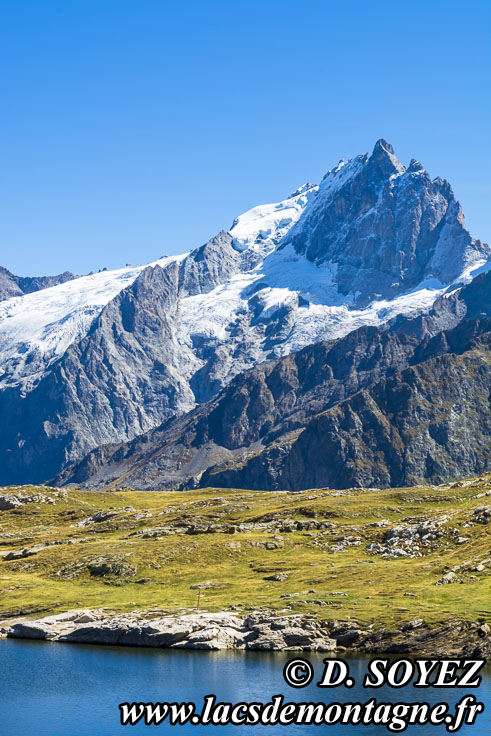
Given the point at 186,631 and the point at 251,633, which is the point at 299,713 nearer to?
the point at 251,633

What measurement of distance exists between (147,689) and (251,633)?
89.1 feet

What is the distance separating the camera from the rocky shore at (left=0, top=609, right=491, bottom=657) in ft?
409

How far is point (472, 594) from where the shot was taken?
13762 centimetres

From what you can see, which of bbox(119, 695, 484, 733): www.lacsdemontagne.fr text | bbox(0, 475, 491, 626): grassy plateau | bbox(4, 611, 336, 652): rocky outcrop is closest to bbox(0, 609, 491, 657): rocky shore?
bbox(4, 611, 336, 652): rocky outcrop

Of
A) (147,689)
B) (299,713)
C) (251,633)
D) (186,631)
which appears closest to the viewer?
(299,713)

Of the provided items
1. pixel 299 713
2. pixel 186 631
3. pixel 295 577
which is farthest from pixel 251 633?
pixel 299 713

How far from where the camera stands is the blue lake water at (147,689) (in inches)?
4065

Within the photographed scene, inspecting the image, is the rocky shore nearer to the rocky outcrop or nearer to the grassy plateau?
the rocky outcrop

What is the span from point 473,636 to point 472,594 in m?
14.7

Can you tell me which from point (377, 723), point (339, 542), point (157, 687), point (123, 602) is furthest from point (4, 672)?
point (339, 542)

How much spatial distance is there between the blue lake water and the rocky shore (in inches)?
109

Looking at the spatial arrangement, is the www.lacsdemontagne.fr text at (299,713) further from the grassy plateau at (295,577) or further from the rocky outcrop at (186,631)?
the rocky outcrop at (186,631)

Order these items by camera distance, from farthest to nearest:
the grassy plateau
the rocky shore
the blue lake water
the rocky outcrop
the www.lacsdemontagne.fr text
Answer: the grassy plateau
the rocky outcrop
the rocky shore
the blue lake water
the www.lacsdemontagne.fr text

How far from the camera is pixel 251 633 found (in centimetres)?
14012
